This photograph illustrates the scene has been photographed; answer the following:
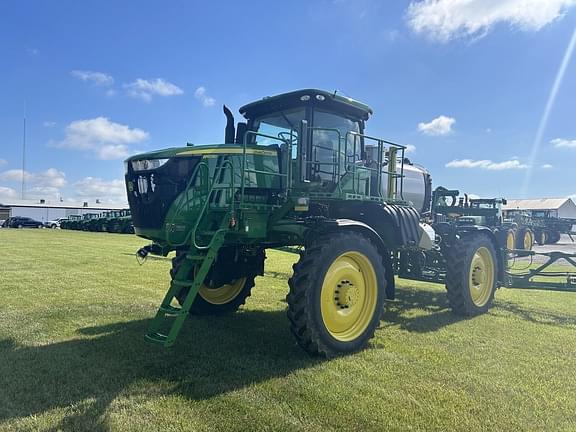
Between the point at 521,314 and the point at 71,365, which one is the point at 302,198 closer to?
the point at 71,365

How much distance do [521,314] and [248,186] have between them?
18.3 feet

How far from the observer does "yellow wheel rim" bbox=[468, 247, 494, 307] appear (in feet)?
27.8

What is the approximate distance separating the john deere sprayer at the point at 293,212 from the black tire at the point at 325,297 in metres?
0.01

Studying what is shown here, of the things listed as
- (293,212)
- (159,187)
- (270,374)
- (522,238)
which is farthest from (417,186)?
(522,238)

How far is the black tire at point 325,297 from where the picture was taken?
16.9 ft

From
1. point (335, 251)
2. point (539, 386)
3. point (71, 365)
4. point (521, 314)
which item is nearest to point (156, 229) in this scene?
point (71, 365)

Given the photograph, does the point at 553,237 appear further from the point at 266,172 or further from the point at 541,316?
the point at 266,172

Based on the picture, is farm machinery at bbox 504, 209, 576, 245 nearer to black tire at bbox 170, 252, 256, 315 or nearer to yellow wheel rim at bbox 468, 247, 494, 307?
yellow wheel rim at bbox 468, 247, 494, 307

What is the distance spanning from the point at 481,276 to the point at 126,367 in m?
6.56

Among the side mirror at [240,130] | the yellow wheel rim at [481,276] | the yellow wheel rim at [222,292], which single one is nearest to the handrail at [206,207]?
the side mirror at [240,130]

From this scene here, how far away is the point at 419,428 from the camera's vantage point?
12.0 feet

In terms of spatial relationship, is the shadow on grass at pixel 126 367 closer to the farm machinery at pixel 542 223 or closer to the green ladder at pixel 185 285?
the green ladder at pixel 185 285

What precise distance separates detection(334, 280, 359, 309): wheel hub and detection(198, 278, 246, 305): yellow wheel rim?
226 centimetres

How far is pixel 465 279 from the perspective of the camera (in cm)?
796
